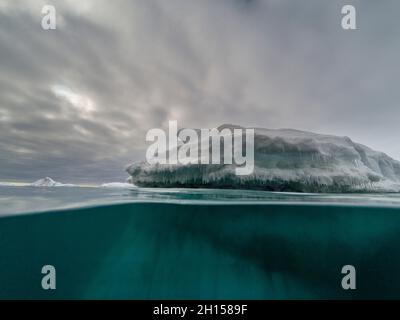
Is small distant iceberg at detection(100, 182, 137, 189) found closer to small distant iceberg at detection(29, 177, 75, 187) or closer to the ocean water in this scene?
the ocean water

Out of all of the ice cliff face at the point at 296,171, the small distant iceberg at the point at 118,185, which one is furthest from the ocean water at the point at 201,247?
the small distant iceberg at the point at 118,185

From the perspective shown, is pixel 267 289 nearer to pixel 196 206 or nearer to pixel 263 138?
pixel 196 206

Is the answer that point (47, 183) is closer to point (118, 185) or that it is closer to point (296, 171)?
point (118, 185)

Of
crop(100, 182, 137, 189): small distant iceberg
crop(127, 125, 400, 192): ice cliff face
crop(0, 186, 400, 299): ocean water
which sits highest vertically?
crop(127, 125, 400, 192): ice cliff face

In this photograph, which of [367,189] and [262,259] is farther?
[367,189]

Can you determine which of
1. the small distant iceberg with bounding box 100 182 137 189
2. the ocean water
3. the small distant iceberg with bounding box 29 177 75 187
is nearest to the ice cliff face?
the ocean water

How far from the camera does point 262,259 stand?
7.70 meters

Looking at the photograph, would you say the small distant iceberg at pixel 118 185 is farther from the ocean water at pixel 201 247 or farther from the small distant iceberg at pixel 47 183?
the small distant iceberg at pixel 47 183

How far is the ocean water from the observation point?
7.48 m

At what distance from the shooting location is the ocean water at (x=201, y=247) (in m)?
7.48

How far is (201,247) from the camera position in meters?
8.62

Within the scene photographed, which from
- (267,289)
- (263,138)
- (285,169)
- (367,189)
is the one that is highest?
(263,138)

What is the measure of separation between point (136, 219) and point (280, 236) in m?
8.25

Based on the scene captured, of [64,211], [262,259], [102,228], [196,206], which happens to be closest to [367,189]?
[262,259]
